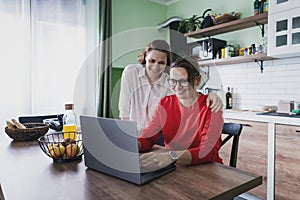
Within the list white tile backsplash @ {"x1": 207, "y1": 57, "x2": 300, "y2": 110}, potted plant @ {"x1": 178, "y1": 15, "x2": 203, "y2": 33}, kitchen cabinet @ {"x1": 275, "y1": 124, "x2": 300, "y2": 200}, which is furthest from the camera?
potted plant @ {"x1": 178, "y1": 15, "x2": 203, "y2": 33}

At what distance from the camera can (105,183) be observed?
756 millimetres

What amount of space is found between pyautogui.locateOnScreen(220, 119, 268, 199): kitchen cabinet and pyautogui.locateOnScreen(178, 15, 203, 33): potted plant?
1.56 metres

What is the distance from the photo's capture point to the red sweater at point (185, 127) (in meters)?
1.13

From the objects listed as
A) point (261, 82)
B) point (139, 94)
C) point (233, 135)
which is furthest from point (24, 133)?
point (261, 82)

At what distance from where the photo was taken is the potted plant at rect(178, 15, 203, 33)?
10.8ft

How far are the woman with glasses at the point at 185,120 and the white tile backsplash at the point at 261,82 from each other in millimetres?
1670

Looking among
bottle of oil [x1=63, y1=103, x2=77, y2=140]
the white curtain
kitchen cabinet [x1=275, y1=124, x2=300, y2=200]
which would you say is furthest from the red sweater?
the white curtain

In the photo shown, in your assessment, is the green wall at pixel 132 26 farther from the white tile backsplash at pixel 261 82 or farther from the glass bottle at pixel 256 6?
the glass bottle at pixel 256 6

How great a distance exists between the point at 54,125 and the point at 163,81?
89 centimetres

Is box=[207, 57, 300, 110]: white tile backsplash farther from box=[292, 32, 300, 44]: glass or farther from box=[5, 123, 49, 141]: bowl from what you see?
box=[5, 123, 49, 141]: bowl

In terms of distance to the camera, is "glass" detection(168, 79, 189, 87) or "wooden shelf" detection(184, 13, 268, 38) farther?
"wooden shelf" detection(184, 13, 268, 38)

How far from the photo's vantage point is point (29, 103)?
282cm

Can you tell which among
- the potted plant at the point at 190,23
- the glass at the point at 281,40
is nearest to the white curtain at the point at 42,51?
the potted plant at the point at 190,23

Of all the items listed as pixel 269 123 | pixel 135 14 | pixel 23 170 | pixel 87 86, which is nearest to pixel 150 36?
pixel 135 14
